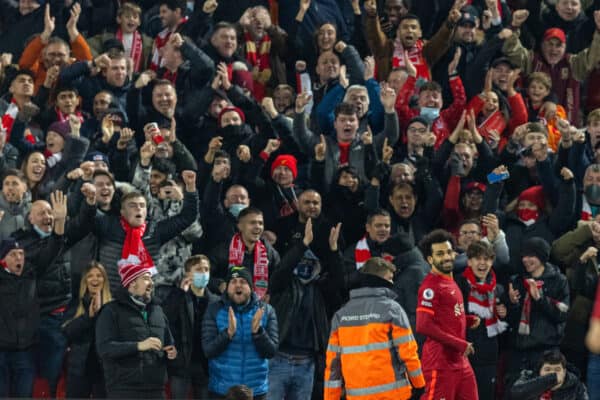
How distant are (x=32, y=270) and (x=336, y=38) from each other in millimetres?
5418

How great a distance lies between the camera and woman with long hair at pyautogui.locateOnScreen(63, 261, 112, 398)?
14203 millimetres

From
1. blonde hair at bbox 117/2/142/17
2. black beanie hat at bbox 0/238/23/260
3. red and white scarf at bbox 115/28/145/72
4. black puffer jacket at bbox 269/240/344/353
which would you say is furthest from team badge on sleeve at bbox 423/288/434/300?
blonde hair at bbox 117/2/142/17

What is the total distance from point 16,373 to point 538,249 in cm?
498

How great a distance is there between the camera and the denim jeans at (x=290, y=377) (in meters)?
14.8

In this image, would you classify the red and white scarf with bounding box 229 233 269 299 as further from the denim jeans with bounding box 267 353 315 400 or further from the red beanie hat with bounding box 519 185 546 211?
the red beanie hat with bounding box 519 185 546 211

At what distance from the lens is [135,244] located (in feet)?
49.8

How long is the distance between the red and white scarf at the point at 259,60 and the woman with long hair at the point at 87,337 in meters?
4.52

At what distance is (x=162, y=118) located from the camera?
55.7 ft

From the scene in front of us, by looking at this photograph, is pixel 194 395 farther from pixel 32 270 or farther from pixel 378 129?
pixel 378 129

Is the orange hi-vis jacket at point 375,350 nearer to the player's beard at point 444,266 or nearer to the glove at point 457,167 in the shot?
the player's beard at point 444,266

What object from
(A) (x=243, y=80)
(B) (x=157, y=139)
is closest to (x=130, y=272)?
(B) (x=157, y=139)

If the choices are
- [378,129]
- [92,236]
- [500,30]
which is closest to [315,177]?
[378,129]

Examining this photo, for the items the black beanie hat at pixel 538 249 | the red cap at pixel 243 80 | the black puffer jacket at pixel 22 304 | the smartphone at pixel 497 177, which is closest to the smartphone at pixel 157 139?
the red cap at pixel 243 80

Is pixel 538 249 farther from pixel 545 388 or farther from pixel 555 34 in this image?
pixel 555 34
